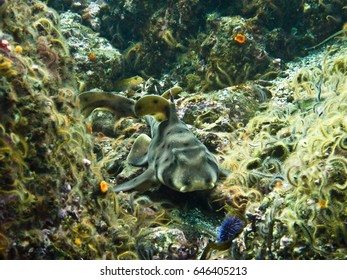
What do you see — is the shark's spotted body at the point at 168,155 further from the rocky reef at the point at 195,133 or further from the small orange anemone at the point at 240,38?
the small orange anemone at the point at 240,38

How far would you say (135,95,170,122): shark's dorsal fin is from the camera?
4.17 metres

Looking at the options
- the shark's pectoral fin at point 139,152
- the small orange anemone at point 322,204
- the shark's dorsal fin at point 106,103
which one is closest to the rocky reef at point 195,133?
the small orange anemone at point 322,204

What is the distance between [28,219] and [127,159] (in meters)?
3.01

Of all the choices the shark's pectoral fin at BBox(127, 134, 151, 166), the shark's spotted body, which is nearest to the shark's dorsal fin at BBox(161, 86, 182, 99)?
the shark's spotted body

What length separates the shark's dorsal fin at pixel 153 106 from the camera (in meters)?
4.17

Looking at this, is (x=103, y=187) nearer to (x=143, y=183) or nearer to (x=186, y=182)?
(x=186, y=182)

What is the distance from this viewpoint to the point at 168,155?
A: 414 cm

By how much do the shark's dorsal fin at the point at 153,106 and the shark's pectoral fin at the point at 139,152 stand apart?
1.99 ft

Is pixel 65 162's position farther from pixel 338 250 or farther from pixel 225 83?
pixel 225 83

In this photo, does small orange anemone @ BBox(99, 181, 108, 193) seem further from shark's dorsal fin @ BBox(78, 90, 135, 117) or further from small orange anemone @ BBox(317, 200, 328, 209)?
shark's dorsal fin @ BBox(78, 90, 135, 117)

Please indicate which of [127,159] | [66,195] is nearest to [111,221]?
[66,195]

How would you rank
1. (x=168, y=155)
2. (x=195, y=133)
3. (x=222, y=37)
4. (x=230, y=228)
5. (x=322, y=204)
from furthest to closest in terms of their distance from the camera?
(x=222, y=37)
(x=195, y=133)
(x=168, y=155)
(x=230, y=228)
(x=322, y=204)

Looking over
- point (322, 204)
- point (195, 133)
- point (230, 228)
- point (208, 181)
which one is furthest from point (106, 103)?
point (322, 204)

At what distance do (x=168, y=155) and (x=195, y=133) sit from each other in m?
1.22
